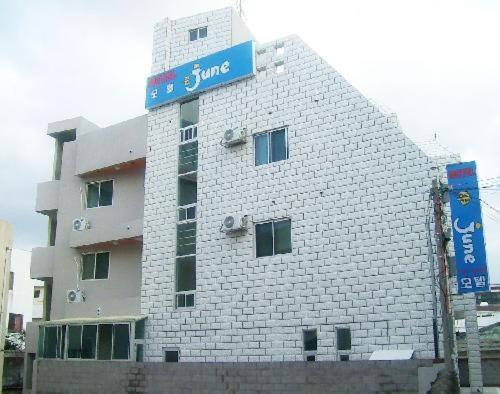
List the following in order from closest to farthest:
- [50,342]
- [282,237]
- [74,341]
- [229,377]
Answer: [229,377] < [282,237] < [74,341] < [50,342]

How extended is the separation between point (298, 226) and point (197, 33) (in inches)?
346

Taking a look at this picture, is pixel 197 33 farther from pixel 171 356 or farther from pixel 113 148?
pixel 171 356

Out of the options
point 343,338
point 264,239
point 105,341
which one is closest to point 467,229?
point 343,338

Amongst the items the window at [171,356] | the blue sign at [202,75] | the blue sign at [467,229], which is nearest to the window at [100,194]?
the blue sign at [202,75]

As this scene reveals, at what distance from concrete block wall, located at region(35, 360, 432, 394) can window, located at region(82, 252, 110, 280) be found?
3718 mm

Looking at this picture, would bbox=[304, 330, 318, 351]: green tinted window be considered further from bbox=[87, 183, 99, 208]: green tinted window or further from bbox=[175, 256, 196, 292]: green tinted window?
bbox=[87, 183, 99, 208]: green tinted window

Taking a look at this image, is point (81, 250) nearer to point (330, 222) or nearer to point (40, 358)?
point (40, 358)

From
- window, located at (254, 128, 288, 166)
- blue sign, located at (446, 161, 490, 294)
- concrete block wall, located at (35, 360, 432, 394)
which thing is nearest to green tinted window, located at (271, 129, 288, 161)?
window, located at (254, 128, 288, 166)

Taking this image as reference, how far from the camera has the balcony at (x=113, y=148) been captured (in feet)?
71.6

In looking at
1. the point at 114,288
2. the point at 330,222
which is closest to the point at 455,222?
the point at 330,222

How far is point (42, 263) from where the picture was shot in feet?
77.4

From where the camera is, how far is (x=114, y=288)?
21.8 m

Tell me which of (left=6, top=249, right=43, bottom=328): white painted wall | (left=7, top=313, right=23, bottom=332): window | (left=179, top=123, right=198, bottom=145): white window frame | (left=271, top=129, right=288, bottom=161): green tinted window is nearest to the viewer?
(left=271, top=129, right=288, bottom=161): green tinted window

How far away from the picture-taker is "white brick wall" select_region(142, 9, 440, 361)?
15336 millimetres
